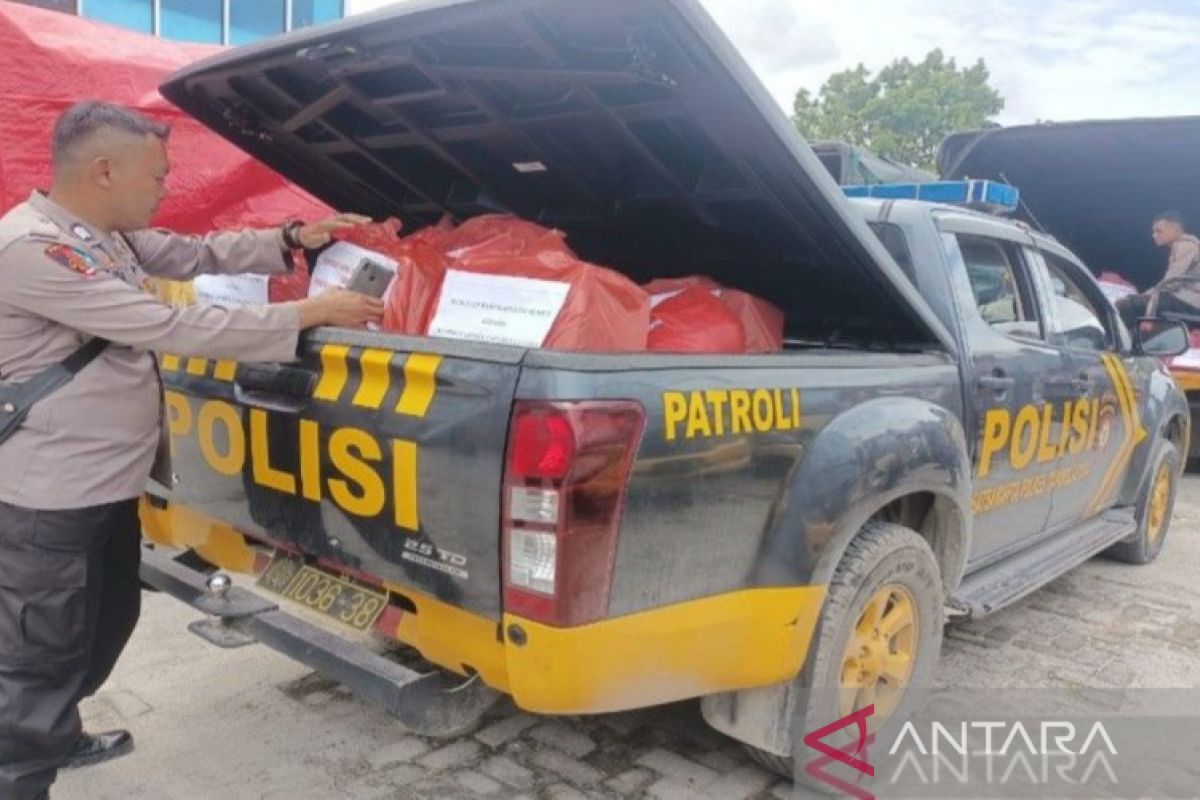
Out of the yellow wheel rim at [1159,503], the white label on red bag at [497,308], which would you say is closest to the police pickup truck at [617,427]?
the white label on red bag at [497,308]

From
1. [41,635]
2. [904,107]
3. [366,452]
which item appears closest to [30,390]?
[41,635]

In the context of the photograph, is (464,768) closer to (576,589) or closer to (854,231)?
(576,589)

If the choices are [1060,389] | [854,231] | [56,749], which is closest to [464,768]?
[56,749]

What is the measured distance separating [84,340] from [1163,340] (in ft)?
15.2

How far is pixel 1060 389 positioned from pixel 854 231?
1.62 m

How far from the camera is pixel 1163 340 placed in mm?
4707

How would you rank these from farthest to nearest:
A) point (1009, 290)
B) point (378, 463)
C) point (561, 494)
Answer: point (1009, 290) < point (378, 463) < point (561, 494)

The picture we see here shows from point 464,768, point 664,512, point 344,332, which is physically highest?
point 344,332

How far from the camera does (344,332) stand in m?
2.43

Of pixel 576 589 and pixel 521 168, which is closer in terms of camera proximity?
pixel 576 589

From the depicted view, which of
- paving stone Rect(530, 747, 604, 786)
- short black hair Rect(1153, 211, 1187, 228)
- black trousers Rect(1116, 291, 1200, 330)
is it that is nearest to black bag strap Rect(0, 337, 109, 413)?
paving stone Rect(530, 747, 604, 786)

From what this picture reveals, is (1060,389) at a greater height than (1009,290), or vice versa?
(1009,290)

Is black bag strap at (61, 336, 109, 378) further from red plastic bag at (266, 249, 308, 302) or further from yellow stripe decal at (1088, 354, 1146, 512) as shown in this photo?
yellow stripe decal at (1088, 354, 1146, 512)

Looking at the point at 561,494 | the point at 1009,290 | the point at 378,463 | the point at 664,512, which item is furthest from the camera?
the point at 1009,290
